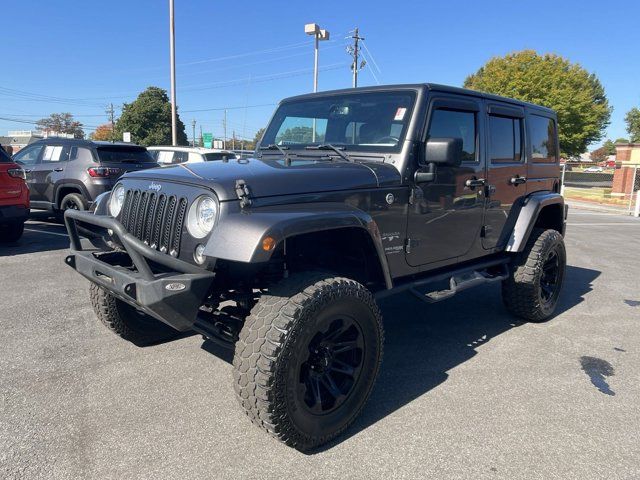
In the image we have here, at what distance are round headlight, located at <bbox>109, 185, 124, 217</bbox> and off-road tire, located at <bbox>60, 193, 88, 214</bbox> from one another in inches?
205

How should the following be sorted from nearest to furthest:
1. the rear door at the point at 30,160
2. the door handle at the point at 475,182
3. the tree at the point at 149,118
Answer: the door handle at the point at 475,182
the rear door at the point at 30,160
the tree at the point at 149,118

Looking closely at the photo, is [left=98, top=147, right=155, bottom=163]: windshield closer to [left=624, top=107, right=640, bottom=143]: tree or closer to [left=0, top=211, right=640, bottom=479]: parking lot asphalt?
[left=0, top=211, right=640, bottom=479]: parking lot asphalt

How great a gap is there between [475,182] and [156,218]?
246cm

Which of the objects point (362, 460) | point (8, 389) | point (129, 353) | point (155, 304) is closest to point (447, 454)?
point (362, 460)

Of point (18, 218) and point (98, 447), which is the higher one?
point (18, 218)

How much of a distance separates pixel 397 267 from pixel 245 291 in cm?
105

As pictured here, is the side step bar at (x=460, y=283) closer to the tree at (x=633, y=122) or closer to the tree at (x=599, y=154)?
the tree at (x=633, y=122)

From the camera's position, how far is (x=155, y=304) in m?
2.34

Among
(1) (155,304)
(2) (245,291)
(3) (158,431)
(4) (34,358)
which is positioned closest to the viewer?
(1) (155,304)

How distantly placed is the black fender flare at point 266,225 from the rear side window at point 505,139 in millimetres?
2037

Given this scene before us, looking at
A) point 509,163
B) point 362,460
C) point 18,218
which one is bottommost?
point 362,460

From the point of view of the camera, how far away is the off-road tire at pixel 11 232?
24.7 ft

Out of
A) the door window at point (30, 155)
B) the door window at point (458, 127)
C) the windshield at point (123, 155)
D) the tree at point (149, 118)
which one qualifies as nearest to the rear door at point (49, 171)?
the door window at point (30, 155)

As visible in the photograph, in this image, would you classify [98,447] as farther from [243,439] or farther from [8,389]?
[8,389]
